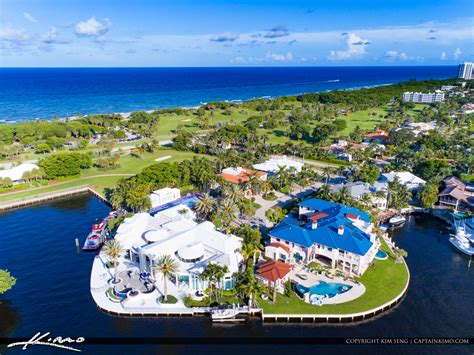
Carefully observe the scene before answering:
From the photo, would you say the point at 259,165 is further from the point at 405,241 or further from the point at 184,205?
the point at 405,241

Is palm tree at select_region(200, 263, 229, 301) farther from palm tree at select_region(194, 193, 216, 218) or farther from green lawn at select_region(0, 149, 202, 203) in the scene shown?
green lawn at select_region(0, 149, 202, 203)

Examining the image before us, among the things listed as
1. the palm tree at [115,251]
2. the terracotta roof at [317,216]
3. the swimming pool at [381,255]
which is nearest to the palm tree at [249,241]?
the terracotta roof at [317,216]

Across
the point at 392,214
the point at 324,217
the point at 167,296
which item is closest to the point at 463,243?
the point at 392,214

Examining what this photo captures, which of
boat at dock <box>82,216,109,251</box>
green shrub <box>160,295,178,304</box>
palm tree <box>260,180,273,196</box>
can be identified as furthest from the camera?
palm tree <box>260,180,273,196</box>

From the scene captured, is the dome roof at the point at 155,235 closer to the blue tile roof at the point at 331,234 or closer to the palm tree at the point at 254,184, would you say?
the blue tile roof at the point at 331,234

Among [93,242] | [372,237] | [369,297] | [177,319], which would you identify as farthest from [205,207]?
[369,297]

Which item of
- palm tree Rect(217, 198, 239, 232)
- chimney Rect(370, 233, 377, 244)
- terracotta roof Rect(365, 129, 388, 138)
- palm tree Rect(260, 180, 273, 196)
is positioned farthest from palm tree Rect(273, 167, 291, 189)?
terracotta roof Rect(365, 129, 388, 138)
